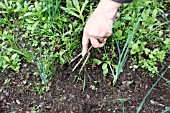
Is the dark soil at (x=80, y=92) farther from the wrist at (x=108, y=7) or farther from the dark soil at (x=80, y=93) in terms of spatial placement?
the wrist at (x=108, y=7)

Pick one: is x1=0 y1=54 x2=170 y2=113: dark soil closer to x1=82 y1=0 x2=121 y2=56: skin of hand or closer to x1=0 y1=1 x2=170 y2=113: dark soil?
x1=0 y1=1 x2=170 y2=113: dark soil

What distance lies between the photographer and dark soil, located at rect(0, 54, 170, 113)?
1707mm

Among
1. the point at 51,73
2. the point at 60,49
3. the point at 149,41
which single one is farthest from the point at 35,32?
the point at 149,41

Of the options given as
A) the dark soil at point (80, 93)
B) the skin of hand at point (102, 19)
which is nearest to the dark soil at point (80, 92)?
the dark soil at point (80, 93)

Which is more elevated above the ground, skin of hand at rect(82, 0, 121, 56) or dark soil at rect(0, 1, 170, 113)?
skin of hand at rect(82, 0, 121, 56)

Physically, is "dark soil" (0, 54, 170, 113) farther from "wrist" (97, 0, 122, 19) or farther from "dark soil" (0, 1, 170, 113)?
"wrist" (97, 0, 122, 19)

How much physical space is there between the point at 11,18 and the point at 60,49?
47 centimetres

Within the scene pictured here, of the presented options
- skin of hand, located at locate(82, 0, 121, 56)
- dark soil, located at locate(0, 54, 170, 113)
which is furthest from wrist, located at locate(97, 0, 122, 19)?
dark soil, located at locate(0, 54, 170, 113)

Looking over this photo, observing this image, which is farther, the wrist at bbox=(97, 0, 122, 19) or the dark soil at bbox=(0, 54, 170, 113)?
the dark soil at bbox=(0, 54, 170, 113)

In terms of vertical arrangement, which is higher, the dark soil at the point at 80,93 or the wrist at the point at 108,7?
the wrist at the point at 108,7

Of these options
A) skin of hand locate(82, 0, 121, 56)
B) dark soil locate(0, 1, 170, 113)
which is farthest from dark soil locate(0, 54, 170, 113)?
skin of hand locate(82, 0, 121, 56)

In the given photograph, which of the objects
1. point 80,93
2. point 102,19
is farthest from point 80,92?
point 102,19

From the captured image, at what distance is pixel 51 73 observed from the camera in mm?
1795

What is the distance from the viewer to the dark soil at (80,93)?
67.2 inches
